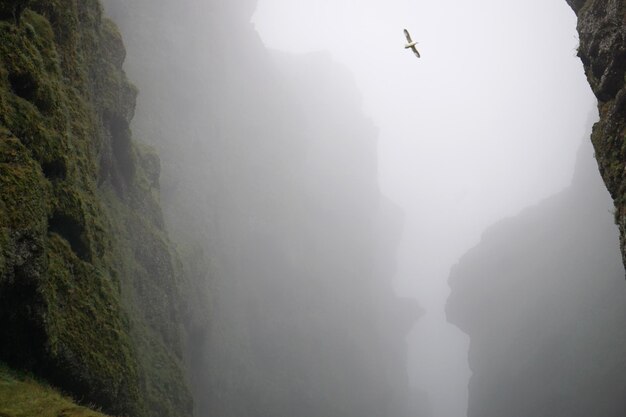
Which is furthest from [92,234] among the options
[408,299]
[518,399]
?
[408,299]

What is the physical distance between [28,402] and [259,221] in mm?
64931

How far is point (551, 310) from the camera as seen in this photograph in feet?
253

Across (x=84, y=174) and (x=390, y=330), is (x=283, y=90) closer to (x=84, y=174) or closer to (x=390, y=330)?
(x=390, y=330)

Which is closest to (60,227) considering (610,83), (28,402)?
(28,402)

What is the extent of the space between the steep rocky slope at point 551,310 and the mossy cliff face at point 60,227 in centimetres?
6731

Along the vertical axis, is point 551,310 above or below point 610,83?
below

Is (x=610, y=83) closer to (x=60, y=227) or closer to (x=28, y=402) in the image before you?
(x=28, y=402)

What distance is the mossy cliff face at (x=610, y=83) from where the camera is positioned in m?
15.3

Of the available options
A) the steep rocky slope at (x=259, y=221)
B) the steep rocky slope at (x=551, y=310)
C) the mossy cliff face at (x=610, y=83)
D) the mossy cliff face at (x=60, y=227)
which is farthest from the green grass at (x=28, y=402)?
the steep rocky slope at (x=551, y=310)

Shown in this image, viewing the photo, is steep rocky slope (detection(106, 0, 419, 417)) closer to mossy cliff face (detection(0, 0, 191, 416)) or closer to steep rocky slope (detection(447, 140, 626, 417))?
mossy cliff face (detection(0, 0, 191, 416))

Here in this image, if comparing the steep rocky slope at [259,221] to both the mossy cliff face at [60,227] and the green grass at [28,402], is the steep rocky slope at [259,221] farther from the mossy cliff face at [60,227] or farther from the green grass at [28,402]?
the green grass at [28,402]

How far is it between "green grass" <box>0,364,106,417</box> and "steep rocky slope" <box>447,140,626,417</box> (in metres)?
70.1

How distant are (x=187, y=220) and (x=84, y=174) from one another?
3923 cm

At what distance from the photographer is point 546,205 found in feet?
328
